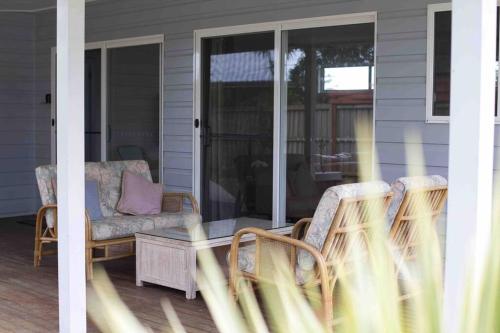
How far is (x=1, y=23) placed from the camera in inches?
334

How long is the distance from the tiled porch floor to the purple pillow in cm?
46

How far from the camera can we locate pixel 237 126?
6676mm

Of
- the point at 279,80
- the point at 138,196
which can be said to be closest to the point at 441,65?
the point at 279,80

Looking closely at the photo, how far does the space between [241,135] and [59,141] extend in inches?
131

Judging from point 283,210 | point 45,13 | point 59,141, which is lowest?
point 283,210

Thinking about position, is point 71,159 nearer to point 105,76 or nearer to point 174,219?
point 174,219

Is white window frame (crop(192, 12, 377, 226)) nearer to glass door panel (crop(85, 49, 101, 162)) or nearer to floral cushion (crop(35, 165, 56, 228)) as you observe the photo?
floral cushion (crop(35, 165, 56, 228))

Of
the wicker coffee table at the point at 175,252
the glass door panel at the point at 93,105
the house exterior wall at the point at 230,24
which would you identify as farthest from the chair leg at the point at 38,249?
the glass door panel at the point at 93,105

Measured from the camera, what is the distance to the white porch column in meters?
3.39

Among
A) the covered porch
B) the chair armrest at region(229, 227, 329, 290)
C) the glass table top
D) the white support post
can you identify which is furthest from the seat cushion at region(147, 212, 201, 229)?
the white support post

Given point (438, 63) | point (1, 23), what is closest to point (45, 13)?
point (1, 23)

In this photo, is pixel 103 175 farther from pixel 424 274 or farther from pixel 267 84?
pixel 424 274

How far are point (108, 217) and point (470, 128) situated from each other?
4.15 meters

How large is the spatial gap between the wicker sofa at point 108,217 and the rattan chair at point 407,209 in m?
2.27
